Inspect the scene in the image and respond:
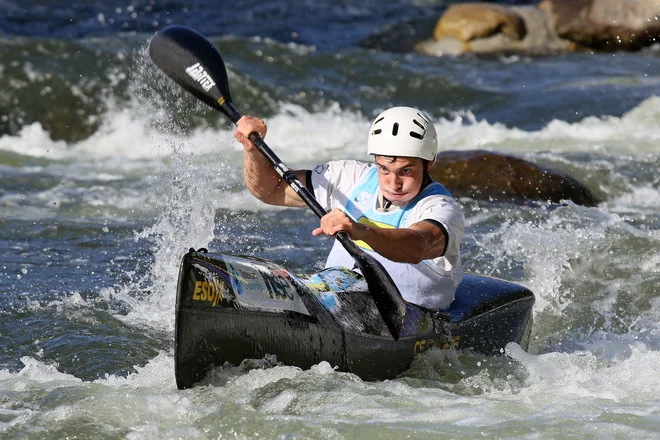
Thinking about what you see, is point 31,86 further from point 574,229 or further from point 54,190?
point 574,229

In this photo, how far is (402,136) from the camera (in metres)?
4.73

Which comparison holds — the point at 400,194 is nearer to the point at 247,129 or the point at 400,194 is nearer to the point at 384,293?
the point at 384,293

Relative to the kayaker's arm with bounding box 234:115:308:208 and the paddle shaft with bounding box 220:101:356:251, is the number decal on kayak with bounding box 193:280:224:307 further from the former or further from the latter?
the kayaker's arm with bounding box 234:115:308:208

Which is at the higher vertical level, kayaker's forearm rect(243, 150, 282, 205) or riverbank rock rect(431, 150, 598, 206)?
riverbank rock rect(431, 150, 598, 206)

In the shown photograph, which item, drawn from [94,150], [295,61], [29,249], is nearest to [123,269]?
[29,249]

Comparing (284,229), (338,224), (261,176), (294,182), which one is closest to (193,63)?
(261,176)

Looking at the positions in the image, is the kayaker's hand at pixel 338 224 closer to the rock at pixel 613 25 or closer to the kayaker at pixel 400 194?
the kayaker at pixel 400 194

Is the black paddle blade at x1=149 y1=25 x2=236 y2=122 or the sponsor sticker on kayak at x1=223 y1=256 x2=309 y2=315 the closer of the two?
the sponsor sticker on kayak at x1=223 y1=256 x2=309 y2=315

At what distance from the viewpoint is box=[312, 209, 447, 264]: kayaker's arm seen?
418 centimetres

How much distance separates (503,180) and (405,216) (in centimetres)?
501

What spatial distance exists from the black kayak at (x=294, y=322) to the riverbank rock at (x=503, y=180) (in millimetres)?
4329

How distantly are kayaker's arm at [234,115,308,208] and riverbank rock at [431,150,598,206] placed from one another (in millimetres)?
Answer: 4424

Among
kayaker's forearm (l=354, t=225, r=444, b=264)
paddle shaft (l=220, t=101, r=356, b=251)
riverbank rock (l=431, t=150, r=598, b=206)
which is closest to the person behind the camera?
kayaker's forearm (l=354, t=225, r=444, b=264)

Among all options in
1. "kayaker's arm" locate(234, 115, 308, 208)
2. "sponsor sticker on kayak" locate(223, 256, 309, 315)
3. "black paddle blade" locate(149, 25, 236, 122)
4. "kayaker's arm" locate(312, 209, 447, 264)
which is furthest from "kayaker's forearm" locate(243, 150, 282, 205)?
"kayaker's arm" locate(312, 209, 447, 264)
